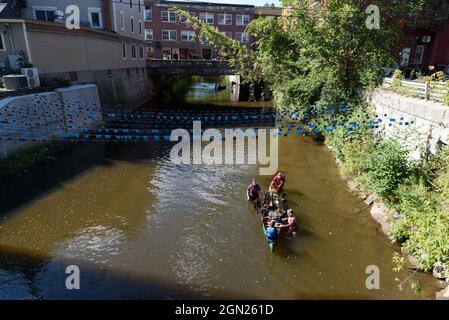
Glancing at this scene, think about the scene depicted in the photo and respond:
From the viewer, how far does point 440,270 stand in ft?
31.5

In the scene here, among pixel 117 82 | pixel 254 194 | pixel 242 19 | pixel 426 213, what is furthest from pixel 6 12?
pixel 242 19

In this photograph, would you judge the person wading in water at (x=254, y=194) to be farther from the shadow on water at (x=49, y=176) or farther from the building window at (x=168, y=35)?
the building window at (x=168, y=35)

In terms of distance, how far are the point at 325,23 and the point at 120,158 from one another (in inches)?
599

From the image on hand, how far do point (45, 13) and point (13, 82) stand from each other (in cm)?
1365

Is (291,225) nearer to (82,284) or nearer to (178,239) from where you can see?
(178,239)

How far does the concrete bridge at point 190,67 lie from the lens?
132 feet

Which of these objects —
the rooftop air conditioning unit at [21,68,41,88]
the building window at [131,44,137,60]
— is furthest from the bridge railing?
the rooftop air conditioning unit at [21,68,41,88]

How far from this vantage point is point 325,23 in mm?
20156

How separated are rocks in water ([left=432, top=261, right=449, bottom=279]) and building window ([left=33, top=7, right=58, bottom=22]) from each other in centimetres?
3212

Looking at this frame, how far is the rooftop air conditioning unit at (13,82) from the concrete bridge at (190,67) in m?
22.8

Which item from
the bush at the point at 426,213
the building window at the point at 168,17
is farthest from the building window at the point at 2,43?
the building window at the point at 168,17

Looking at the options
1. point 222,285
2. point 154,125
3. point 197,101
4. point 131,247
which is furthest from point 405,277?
point 197,101

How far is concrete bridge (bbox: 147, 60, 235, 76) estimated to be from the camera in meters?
40.3
